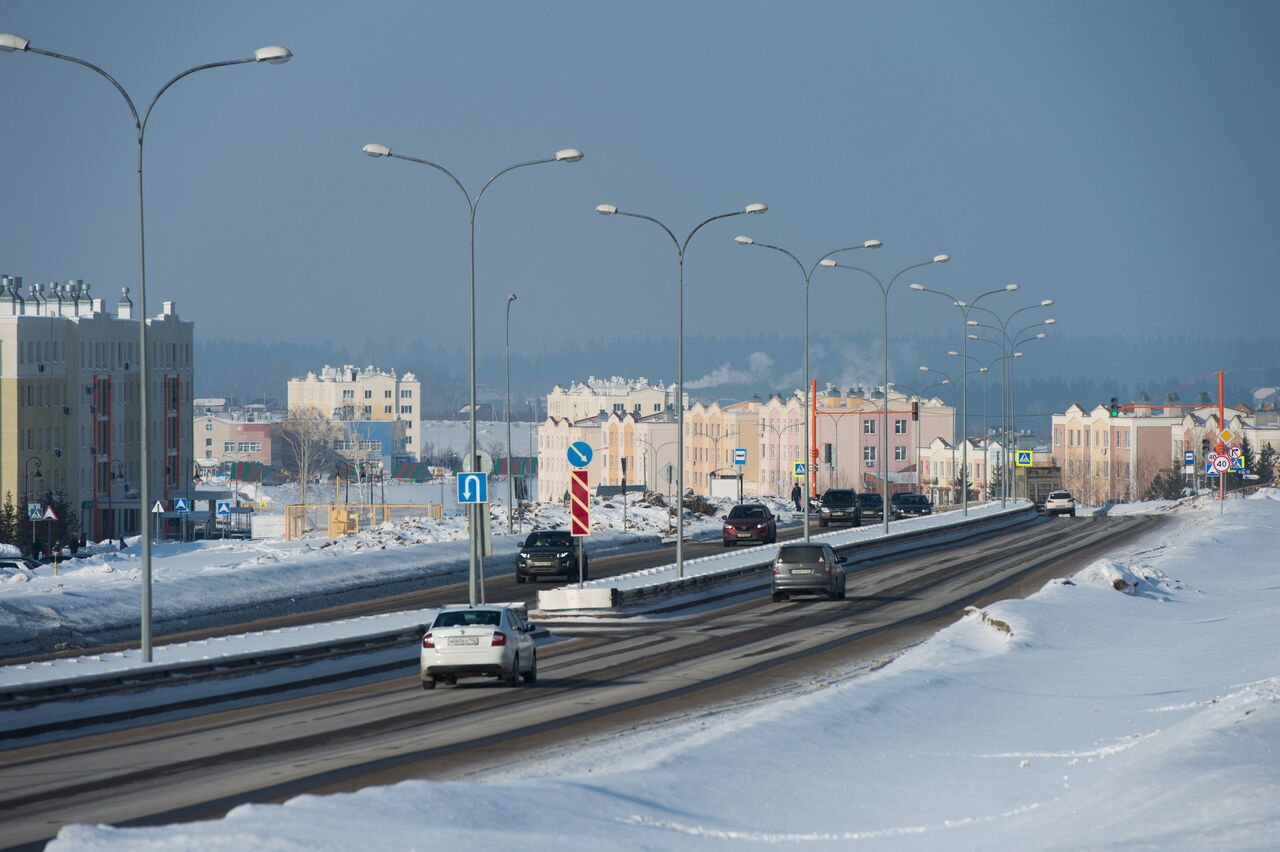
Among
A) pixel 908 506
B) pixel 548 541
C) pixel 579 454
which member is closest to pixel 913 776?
pixel 579 454

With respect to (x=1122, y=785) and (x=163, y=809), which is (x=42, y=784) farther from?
(x=1122, y=785)

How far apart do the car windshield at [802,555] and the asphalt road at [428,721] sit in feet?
6.55

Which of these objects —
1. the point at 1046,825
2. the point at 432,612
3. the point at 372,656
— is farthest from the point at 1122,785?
the point at 432,612

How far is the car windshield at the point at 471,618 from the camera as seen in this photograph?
24.6 meters

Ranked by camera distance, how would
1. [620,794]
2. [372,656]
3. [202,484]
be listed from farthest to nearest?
[202,484] < [372,656] < [620,794]

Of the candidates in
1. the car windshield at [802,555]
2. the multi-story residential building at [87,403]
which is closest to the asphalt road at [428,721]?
the car windshield at [802,555]

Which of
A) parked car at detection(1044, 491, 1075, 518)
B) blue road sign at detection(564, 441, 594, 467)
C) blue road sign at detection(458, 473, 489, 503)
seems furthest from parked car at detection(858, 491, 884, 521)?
blue road sign at detection(458, 473, 489, 503)

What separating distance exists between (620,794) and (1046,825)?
335cm

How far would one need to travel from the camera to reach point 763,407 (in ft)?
593

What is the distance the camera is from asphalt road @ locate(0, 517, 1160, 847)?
49.0 feet

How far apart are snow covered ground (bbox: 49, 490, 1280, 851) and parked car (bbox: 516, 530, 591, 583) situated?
2213 cm

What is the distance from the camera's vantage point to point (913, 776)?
15.7m

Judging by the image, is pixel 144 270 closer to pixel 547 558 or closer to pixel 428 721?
pixel 428 721

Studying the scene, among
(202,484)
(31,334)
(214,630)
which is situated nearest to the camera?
(214,630)
